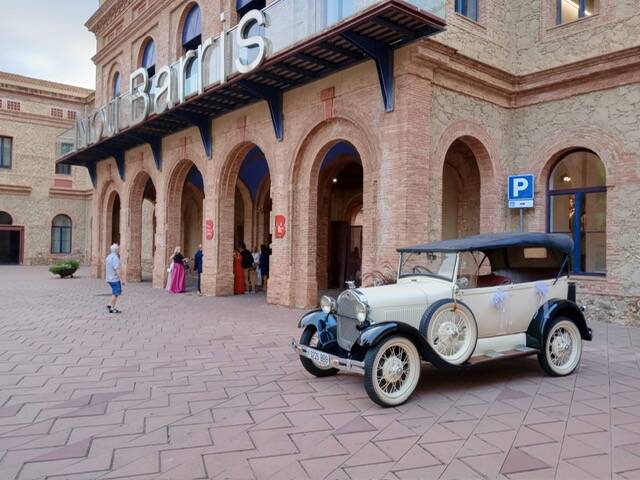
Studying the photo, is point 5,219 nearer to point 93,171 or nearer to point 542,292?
point 93,171

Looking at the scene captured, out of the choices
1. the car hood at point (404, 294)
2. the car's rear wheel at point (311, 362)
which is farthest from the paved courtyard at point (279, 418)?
the car hood at point (404, 294)

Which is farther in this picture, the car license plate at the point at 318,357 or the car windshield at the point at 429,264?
the car windshield at the point at 429,264

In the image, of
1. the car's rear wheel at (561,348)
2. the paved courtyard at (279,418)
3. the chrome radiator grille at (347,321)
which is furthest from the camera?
the car's rear wheel at (561,348)

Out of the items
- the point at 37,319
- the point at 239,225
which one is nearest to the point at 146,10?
the point at 239,225

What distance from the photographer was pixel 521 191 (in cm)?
1156

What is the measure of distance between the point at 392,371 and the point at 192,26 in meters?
15.3

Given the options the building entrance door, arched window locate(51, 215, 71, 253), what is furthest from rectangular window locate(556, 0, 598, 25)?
the building entrance door

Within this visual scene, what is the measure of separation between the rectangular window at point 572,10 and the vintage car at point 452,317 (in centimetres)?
753

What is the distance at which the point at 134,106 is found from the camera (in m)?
16.7

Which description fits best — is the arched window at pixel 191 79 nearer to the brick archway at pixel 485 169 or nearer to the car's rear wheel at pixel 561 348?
the brick archway at pixel 485 169

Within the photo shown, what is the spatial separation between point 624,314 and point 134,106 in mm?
15364

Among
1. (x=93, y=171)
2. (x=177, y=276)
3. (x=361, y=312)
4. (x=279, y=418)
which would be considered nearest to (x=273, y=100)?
(x=177, y=276)

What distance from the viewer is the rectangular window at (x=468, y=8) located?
36.5 ft

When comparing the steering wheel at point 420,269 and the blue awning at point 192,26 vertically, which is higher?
the blue awning at point 192,26
